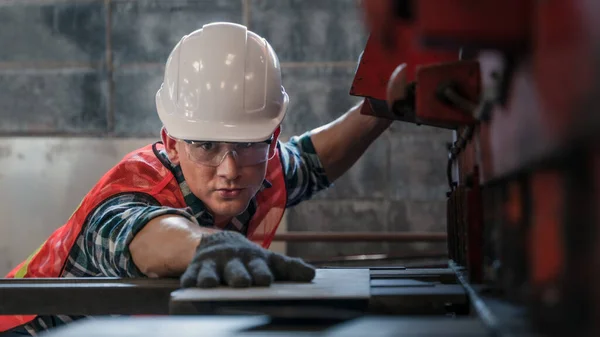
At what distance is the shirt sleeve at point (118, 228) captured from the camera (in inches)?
104

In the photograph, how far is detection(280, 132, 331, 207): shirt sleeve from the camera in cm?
401

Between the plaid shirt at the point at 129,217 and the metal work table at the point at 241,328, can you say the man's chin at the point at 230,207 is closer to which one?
the plaid shirt at the point at 129,217

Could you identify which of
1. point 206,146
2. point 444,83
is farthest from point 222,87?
point 444,83

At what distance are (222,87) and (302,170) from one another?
2.99 ft

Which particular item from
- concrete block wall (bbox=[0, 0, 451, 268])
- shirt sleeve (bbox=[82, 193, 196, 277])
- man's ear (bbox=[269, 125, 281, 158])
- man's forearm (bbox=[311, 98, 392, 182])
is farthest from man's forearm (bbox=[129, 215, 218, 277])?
concrete block wall (bbox=[0, 0, 451, 268])

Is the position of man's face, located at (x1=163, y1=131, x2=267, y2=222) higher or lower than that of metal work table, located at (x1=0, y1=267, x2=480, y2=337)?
higher

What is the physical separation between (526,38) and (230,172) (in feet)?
6.68

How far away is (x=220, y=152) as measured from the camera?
3305 mm

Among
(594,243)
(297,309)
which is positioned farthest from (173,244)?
(594,243)

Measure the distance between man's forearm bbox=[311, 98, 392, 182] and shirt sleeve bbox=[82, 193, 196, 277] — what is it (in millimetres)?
1257

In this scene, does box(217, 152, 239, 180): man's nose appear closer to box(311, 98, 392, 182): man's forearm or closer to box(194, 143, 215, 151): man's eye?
box(194, 143, 215, 151): man's eye

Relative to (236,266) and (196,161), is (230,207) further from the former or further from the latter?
(236,266)

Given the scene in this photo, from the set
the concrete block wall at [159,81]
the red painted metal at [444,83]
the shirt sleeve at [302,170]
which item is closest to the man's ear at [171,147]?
the shirt sleeve at [302,170]

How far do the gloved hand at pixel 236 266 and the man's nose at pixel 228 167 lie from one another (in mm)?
879
